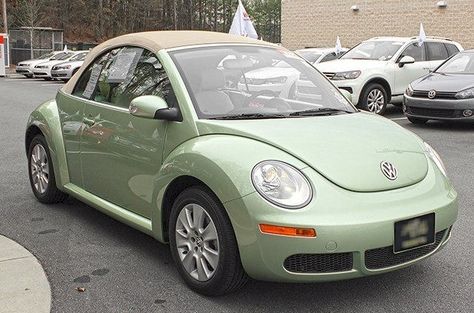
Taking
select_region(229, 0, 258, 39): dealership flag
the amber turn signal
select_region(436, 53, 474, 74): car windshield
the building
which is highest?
the building

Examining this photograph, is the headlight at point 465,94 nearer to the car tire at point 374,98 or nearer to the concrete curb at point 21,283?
the car tire at point 374,98

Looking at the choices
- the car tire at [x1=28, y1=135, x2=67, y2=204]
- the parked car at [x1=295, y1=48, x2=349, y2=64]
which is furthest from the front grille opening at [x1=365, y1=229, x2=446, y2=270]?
the parked car at [x1=295, y1=48, x2=349, y2=64]

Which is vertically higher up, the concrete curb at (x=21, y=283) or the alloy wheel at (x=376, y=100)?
the alloy wheel at (x=376, y=100)

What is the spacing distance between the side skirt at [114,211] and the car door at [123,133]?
4cm

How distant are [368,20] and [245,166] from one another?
25.0 metres

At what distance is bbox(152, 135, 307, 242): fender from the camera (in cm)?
317

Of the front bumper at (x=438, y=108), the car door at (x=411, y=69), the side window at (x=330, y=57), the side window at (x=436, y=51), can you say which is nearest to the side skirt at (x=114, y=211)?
the front bumper at (x=438, y=108)

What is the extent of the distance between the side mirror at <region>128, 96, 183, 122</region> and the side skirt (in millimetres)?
712

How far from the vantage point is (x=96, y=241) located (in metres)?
4.44

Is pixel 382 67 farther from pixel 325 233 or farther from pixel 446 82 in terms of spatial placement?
pixel 325 233

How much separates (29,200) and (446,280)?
380 cm

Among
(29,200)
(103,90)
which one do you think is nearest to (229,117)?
(103,90)

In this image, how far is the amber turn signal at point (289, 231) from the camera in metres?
2.99

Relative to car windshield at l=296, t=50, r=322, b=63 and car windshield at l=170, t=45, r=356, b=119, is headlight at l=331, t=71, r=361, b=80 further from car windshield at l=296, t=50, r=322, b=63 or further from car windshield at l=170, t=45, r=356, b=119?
car windshield at l=170, t=45, r=356, b=119
